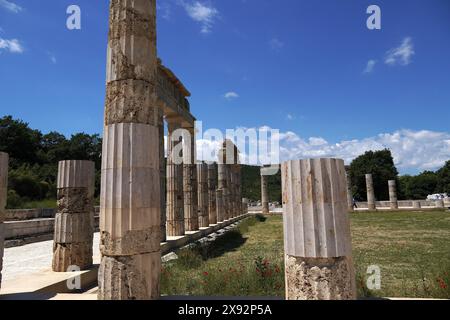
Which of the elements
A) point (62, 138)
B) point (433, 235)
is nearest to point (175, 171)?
point (433, 235)

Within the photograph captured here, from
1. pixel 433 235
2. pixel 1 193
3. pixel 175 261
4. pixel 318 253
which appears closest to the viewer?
pixel 318 253

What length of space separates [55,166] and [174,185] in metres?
33.4

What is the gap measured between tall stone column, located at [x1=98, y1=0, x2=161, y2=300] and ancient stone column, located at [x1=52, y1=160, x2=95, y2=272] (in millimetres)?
3545

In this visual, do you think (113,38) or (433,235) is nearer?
(113,38)

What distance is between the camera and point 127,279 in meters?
5.16

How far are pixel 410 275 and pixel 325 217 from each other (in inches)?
225

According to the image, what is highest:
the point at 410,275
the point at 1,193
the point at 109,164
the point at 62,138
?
the point at 62,138

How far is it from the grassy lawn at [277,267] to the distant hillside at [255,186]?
61684 millimetres

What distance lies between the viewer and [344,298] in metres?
4.16

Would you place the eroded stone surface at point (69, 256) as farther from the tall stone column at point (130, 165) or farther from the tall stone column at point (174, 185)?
the tall stone column at point (174, 185)

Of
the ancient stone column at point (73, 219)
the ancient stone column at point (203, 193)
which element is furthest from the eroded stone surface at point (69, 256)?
the ancient stone column at point (203, 193)

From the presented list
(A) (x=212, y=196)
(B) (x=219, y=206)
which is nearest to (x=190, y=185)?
(A) (x=212, y=196)

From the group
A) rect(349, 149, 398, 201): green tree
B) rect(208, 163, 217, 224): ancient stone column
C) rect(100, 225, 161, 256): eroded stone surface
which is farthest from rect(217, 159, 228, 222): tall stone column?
rect(349, 149, 398, 201): green tree
